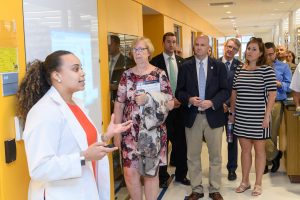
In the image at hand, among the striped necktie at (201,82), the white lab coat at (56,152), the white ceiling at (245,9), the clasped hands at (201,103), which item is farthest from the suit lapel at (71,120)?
the white ceiling at (245,9)

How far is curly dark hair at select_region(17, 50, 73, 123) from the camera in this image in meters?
1.88

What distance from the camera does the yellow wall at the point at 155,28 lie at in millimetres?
5676

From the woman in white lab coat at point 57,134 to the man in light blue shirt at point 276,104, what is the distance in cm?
304

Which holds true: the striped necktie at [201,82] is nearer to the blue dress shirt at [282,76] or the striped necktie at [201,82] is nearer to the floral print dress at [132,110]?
the floral print dress at [132,110]

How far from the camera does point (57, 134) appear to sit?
5.77 ft

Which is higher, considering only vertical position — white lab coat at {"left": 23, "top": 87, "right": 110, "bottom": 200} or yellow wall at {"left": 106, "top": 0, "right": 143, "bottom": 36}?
yellow wall at {"left": 106, "top": 0, "right": 143, "bottom": 36}

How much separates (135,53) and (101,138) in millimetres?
1212

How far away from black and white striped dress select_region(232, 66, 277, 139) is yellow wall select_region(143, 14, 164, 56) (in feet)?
6.81

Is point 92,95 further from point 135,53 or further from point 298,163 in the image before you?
point 298,163

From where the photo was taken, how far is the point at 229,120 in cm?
407

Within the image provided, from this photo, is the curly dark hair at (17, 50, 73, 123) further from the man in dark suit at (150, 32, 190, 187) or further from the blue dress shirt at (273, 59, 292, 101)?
the blue dress shirt at (273, 59, 292, 101)

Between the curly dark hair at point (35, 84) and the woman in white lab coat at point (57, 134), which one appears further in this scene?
the curly dark hair at point (35, 84)

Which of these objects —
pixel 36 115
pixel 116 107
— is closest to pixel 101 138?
pixel 36 115

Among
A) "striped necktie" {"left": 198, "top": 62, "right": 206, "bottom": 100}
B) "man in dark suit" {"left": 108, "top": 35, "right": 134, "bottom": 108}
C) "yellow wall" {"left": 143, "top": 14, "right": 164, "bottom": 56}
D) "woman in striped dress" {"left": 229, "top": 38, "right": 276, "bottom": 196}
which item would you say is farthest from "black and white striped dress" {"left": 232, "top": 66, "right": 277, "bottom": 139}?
"yellow wall" {"left": 143, "top": 14, "right": 164, "bottom": 56}
